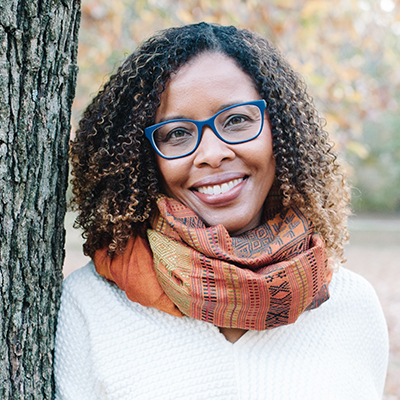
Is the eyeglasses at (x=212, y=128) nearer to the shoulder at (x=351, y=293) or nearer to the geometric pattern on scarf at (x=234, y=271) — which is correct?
the geometric pattern on scarf at (x=234, y=271)

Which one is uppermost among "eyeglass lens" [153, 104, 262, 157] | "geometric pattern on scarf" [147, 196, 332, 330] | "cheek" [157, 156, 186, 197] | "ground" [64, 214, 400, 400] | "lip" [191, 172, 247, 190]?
"eyeglass lens" [153, 104, 262, 157]

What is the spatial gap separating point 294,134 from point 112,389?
44.6 inches

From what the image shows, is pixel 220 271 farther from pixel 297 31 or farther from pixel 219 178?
pixel 297 31

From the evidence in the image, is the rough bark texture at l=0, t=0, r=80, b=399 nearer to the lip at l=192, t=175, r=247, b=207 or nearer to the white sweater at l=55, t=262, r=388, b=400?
the white sweater at l=55, t=262, r=388, b=400

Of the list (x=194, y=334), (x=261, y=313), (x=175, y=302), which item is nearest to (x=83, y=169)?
(x=175, y=302)

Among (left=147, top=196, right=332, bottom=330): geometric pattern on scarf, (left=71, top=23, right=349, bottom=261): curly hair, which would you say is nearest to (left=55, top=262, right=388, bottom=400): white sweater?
(left=147, top=196, right=332, bottom=330): geometric pattern on scarf

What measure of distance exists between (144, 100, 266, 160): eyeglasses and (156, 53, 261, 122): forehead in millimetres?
31

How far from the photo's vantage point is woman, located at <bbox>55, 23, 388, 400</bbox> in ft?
4.82

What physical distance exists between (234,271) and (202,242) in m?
0.15

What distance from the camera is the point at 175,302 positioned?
1.50 meters

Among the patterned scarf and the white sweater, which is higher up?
the patterned scarf

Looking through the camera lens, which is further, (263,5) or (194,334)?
(263,5)

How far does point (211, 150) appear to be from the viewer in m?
1.50

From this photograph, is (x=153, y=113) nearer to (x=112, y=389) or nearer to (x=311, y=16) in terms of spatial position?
(x=112, y=389)
